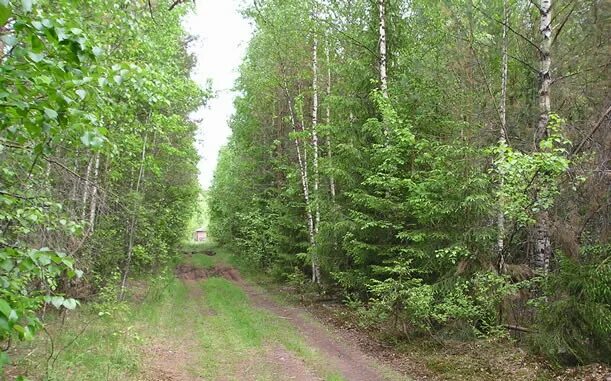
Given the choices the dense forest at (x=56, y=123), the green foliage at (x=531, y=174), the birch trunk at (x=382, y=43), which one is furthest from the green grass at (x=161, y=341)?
the birch trunk at (x=382, y=43)

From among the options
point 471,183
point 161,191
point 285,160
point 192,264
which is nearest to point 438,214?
point 471,183

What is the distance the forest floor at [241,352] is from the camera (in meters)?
7.89

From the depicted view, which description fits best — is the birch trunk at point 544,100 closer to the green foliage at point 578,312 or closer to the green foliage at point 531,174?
the green foliage at point 531,174

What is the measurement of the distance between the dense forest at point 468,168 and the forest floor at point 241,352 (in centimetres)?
58

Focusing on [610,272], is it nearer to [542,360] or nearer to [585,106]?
[542,360]

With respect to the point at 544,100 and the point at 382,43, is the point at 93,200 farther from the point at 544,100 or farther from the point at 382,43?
the point at 382,43

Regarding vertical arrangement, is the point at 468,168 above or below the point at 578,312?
above

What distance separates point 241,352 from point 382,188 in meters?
5.38

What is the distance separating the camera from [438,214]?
1041 cm

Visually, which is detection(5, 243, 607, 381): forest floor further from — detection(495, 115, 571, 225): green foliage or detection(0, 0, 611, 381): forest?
detection(495, 115, 571, 225): green foliage

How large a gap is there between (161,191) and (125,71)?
20422mm

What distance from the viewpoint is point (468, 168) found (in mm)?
10242

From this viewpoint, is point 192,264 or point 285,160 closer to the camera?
point 285,160

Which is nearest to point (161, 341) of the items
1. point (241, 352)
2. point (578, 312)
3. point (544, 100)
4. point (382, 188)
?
point (241, 352)
